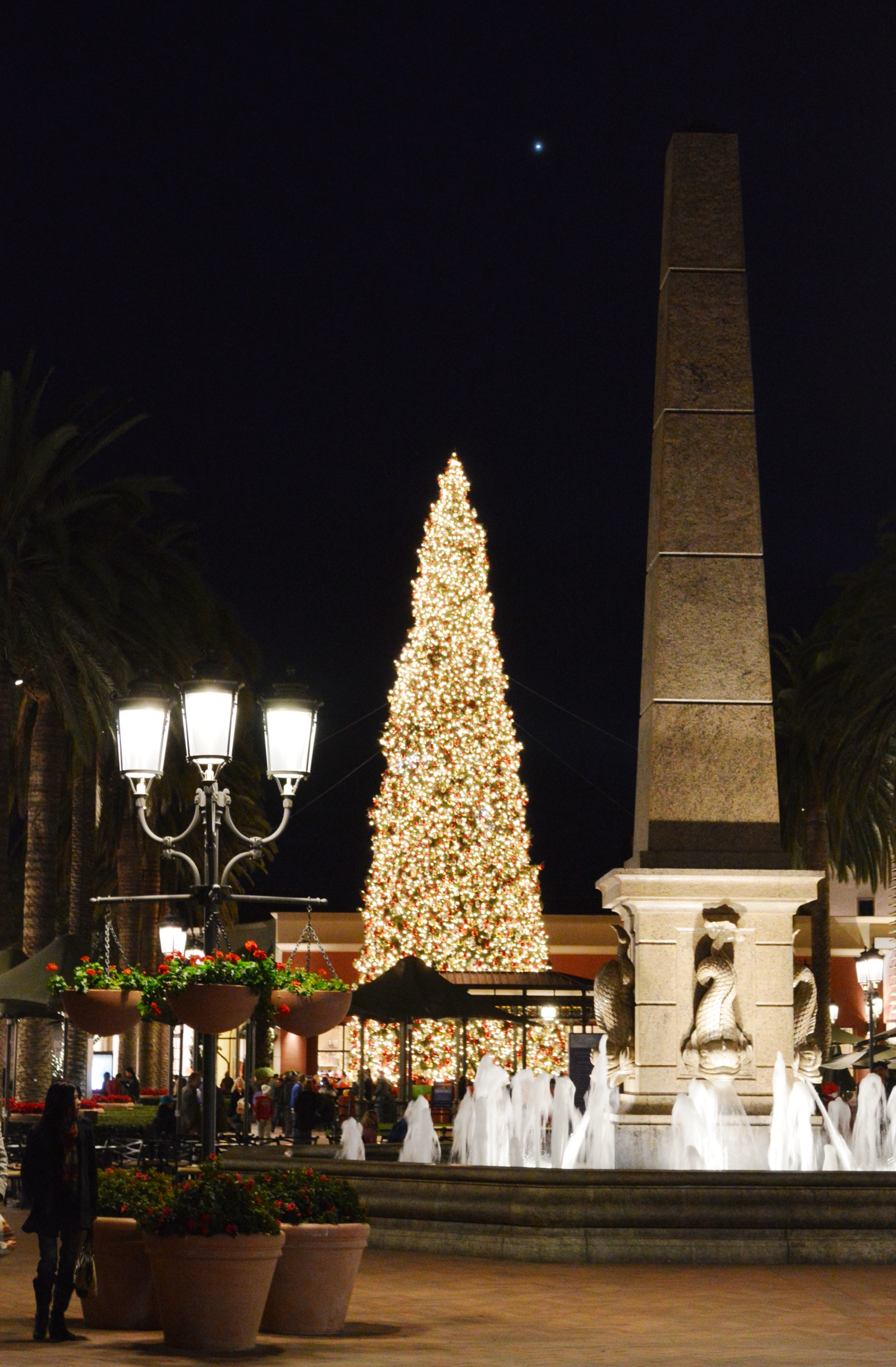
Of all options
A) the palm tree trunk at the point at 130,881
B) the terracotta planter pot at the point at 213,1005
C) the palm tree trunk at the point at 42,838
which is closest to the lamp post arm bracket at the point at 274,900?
the terracotta planter pot at the point at 213,1005

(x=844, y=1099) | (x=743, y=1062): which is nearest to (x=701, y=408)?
(x=743, y=1062)

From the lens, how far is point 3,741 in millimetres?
27281

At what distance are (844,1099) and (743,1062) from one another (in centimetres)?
972

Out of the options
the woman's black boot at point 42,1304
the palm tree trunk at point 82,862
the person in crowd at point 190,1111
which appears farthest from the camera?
the palm tree trunk at point 82,862

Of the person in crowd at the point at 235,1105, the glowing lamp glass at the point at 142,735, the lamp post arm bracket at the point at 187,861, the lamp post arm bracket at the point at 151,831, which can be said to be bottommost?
the person in crowd at the point at 235,1105

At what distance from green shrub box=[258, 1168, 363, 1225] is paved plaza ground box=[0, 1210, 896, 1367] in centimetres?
57

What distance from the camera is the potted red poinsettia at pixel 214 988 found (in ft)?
36.5

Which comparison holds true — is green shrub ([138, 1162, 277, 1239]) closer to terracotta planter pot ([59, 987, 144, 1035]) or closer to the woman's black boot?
the woman's black boot

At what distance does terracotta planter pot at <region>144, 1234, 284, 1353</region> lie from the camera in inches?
370

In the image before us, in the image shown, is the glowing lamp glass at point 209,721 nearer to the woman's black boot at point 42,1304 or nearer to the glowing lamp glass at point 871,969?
the woman's black boot at point 42,1304

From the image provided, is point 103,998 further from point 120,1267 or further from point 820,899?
point 820,899

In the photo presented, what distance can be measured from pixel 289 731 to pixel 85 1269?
4.10m

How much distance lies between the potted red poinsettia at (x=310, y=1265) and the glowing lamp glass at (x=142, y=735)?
3522 millimetres

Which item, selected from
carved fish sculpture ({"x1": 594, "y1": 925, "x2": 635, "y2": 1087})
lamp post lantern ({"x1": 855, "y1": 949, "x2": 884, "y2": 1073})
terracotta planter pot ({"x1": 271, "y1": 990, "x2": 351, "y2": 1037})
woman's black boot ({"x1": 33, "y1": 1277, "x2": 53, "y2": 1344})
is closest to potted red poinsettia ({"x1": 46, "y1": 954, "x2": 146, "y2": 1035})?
terracotta planter pot ({"x1": 271, "y1": 990, "x2": 351, "y2": 1037})
